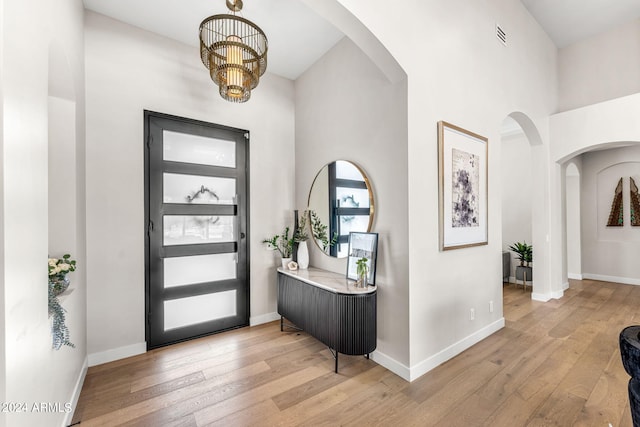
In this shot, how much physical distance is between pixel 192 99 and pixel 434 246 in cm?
307

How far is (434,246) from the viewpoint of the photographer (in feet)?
8.23

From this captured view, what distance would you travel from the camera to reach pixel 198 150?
10.5ft

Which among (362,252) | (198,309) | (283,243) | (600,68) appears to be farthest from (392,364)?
(600,68)

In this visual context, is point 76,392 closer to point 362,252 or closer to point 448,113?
point 362,252

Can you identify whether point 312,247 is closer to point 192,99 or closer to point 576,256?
point 192,99

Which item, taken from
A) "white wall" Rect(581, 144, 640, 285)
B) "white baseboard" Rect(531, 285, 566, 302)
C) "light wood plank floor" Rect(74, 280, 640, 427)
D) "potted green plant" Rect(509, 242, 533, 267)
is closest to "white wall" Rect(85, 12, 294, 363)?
"light wood plank floor" Rect(74, 280, 640, 427)

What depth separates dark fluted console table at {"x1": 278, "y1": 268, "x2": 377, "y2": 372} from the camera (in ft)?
7.85

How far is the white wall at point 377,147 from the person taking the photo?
7.80 feet

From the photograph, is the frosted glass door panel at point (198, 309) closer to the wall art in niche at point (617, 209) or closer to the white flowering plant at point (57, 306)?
the white flowering plant at point (57, 306)

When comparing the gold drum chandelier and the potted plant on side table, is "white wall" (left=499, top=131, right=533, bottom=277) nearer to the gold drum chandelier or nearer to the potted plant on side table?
the potted plant on side table

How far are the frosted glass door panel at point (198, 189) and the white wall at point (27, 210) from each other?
1.47 m

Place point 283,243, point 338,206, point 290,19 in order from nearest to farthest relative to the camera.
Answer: point 290,19, point 338,206, point 283,243

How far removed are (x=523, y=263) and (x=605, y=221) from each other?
201cm

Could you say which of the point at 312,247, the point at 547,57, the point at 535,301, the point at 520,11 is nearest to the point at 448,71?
the point at 520,11
